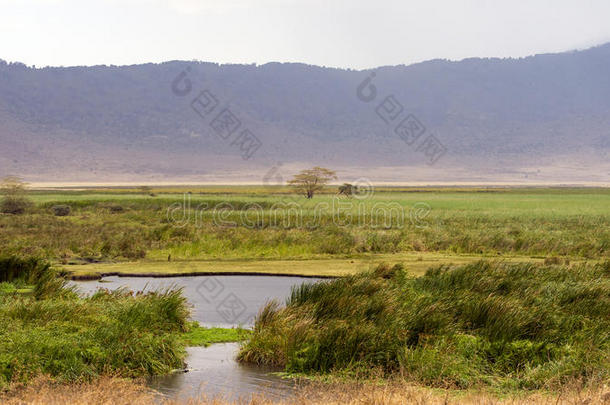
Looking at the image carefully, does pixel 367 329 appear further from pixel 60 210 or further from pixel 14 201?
pixel 14 201

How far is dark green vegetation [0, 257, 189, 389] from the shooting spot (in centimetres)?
1333

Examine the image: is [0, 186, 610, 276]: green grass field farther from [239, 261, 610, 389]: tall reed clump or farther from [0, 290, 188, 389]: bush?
[239, 261, 610, 389]: tall reed clump

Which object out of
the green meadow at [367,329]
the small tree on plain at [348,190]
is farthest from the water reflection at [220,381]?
the small tree on plain at [348,190]

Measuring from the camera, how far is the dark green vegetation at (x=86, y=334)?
13.3 metres

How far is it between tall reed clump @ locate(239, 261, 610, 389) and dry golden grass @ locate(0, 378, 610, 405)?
0.92 m

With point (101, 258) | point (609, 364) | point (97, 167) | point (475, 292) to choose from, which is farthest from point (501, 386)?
point (97, 167)

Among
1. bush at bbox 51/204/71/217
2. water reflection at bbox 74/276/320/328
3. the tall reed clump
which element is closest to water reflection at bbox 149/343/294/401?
the tall reed clump

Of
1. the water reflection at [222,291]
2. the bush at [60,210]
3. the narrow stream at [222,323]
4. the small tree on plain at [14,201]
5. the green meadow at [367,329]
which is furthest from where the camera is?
the small tree on plain at [14,201]

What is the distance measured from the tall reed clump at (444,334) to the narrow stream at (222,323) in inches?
28.5

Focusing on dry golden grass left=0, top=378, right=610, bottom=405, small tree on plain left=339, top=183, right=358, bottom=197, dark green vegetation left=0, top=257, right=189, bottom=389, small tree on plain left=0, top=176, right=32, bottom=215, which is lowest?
small tree on plain left=339, top=183, right=358, bottom=197

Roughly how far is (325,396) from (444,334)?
172 inches

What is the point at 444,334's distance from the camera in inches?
606

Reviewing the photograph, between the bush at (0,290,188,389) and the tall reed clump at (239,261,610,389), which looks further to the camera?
the tall reed clump at (239,261,610,389)

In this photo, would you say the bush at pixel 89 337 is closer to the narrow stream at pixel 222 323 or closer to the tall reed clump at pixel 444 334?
the narrow stream at pixel 222 323
